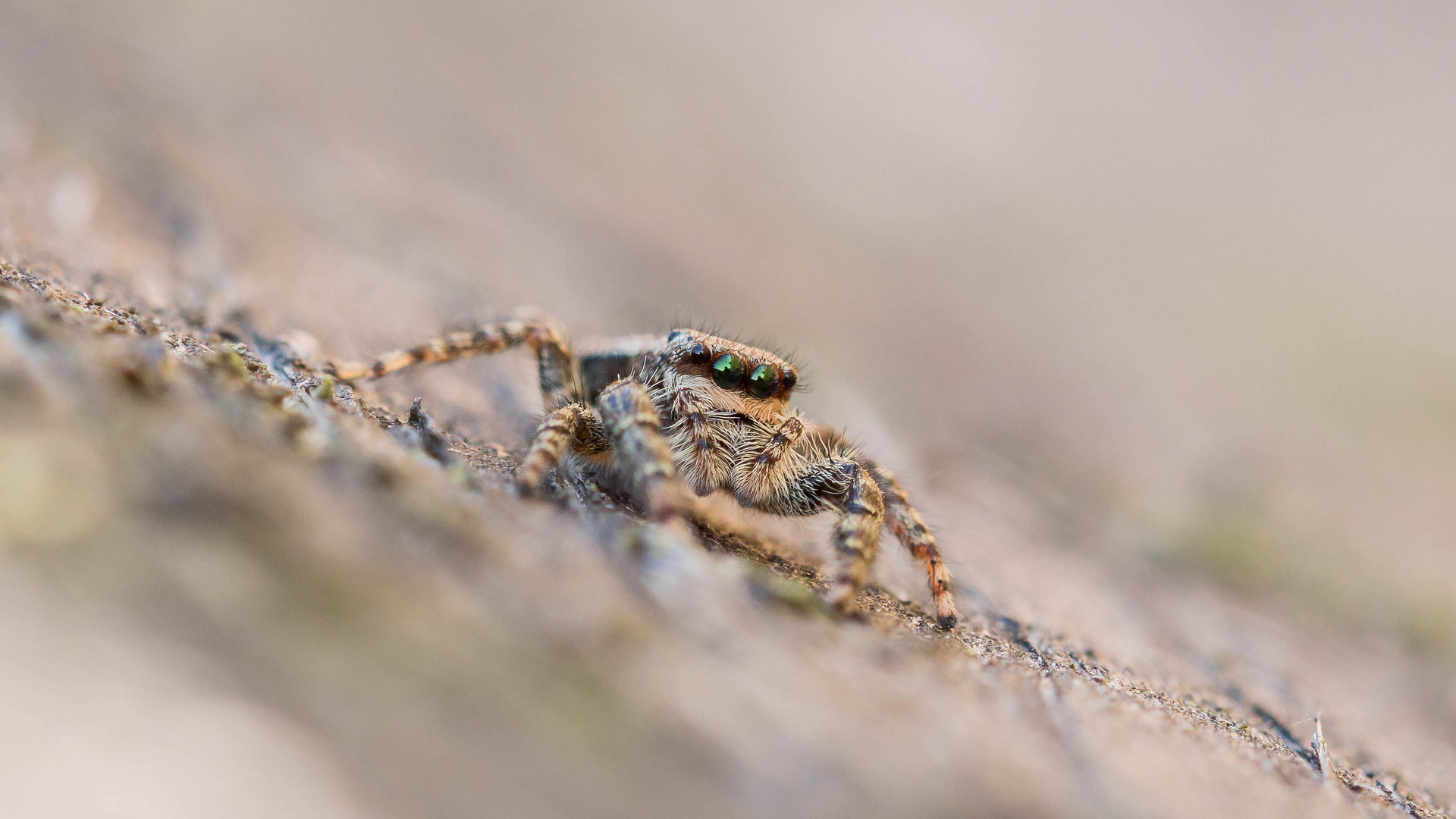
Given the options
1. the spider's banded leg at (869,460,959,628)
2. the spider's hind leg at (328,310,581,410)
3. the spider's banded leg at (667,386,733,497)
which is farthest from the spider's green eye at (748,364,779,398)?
the spider's hind leg at (328,310,581,410)

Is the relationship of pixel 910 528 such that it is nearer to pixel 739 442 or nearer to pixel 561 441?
pixel 739 442

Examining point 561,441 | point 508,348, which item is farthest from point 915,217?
point 561,441

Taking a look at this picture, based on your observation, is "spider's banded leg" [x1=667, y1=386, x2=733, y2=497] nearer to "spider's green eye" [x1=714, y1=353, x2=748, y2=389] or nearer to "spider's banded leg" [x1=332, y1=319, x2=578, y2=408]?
"spider's green eye" [x1=714, y1=353, x2=748, y2=389]

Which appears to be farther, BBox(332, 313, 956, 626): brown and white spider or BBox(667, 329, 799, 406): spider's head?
BBox(667, 329, 799, 406): spider's head

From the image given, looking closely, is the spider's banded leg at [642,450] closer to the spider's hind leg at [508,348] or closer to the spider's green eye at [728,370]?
the spider's green eye at [728,370]

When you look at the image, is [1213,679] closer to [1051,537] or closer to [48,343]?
[1051,537]

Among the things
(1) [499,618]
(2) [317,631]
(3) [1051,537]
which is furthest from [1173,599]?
(2) [317,631]
